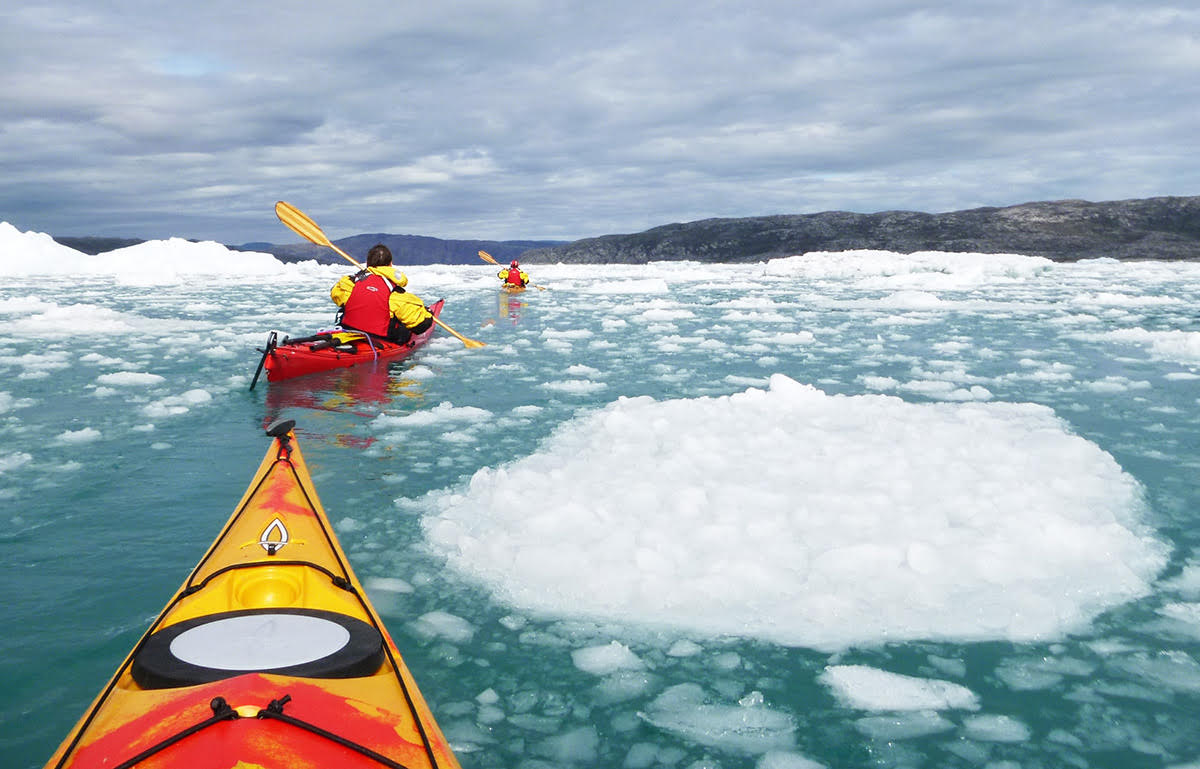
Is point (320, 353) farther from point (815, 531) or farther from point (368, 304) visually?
point (815, 531)

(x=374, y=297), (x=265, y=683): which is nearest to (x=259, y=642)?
(x=265, y=683)

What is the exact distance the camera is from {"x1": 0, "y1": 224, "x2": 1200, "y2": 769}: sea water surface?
242 cm

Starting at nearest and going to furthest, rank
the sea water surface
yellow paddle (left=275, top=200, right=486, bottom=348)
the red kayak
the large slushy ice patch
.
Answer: the sea water surface < the large slushy ice patch < the red kayak < yellow paddle (left=275, top=200, right=486, bottom=348)

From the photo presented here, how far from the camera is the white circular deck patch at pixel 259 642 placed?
76.7 inches

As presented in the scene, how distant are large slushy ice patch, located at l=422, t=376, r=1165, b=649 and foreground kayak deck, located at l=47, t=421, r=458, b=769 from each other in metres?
0.98

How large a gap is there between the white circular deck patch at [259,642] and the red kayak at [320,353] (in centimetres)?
534

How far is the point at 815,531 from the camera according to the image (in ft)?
11.7

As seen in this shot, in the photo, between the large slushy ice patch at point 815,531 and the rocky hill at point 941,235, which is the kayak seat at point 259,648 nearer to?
the large slushy ice patch at point 815,531

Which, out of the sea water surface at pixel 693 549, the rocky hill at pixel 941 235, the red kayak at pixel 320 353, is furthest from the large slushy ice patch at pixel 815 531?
the rocky hill at pixel 941 235

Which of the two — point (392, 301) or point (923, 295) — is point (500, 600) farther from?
point (923, 295)

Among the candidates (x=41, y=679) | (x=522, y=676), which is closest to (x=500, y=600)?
(x=522, y=676)

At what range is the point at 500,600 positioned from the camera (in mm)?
3146

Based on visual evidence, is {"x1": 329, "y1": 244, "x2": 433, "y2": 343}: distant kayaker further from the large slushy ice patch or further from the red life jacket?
the large slushy ice patch

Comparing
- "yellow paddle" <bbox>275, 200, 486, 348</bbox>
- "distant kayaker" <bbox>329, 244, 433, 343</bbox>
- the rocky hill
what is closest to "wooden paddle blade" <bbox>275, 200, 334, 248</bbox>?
"yellow paddle" <bbox>275, 200, 486, 348</bbox>
